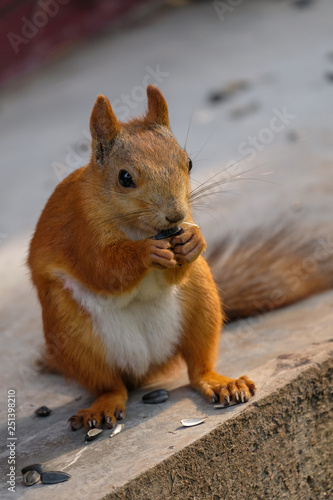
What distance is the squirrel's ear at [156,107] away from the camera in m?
1.85

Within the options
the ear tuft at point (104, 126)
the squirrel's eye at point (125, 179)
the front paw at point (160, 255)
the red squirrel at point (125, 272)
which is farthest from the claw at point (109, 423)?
the ear tuft at point (104, 126)

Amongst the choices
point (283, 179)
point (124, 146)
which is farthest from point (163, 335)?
point (283, 179)

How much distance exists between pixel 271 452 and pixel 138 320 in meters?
0.44

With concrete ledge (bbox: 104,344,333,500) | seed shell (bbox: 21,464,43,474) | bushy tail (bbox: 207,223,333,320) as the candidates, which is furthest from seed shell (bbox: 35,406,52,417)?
bushy tail (bbox: 207,223,333,320)

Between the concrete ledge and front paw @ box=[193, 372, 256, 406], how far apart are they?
44 millimetres

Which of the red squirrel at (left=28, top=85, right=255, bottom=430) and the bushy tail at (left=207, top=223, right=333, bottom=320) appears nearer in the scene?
the red squirrel at (left=28, top=85, right=255, bottom=430)

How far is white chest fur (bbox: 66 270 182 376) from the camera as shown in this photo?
1840 mm

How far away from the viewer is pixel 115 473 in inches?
60.8

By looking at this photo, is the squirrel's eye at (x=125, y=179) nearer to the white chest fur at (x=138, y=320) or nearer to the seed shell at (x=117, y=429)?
the white chest fur at (x=138, y=320)

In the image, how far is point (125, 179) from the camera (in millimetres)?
1695

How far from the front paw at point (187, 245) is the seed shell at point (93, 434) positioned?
45cm

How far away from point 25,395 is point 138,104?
117 inches

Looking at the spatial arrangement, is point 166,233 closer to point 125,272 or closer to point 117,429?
point 125,272

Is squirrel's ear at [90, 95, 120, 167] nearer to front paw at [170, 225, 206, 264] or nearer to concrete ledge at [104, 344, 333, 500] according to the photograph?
front paw at [170, 225, 206, 264]
